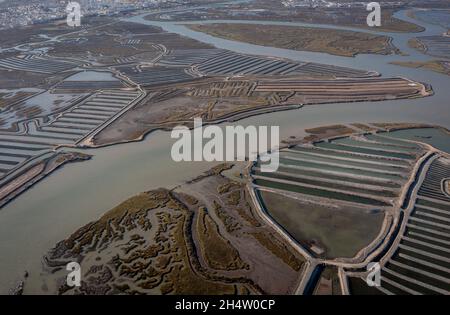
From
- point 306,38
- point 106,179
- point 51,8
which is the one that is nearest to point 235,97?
point 106,179

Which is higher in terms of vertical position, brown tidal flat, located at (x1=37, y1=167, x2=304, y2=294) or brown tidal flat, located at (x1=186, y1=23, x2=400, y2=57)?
brown tidal flat, located at (x1=186, y1=23, x2=400, y2=57)

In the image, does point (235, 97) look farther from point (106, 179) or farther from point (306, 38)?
point (306, 38)

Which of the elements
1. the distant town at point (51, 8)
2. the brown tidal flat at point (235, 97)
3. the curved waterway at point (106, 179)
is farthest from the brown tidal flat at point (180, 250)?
the distant town at point (51, 8)

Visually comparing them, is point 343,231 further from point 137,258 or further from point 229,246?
point 137,258

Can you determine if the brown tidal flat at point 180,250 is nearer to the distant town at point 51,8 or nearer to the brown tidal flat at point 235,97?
the brown tidal flat at point 235,97

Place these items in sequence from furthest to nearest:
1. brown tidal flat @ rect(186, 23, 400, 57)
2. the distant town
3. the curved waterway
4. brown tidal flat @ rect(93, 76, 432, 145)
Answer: the distant town < brown tidal flat @ rect(186, 23, 400, 57) < brown tidal flat @ rect(93, 76, 432, 145) < the curved waterway

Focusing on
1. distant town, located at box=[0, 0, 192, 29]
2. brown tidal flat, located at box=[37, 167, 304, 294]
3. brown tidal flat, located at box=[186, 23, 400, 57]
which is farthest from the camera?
distant town, located at box=[0, 0, 192, 29]

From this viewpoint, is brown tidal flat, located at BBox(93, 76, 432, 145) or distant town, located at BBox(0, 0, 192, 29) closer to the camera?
brown tidal flat, located at BBox(93, 76, 432, 145)

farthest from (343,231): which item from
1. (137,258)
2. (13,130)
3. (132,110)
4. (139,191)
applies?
(13,130)

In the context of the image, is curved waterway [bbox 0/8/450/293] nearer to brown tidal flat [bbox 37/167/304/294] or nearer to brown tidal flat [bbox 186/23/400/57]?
brown tidal flat [bbox 37/167/304/294]

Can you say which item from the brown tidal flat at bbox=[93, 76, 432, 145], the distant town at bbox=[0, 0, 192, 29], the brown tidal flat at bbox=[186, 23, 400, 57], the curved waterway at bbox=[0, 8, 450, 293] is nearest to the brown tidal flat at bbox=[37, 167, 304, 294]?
the curved waterway at bbox=[0, 8, 450, 293]
